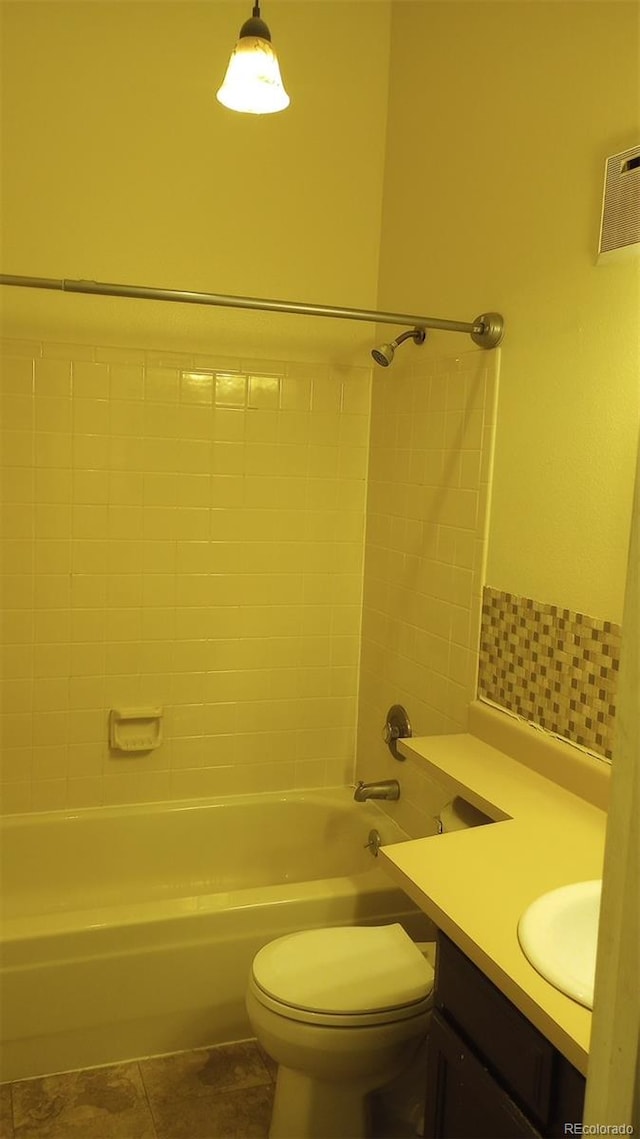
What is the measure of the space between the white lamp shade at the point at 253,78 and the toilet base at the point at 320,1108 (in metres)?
1.96

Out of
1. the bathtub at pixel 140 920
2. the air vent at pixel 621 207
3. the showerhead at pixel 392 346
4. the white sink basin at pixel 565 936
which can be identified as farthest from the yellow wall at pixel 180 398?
the white sink basin at pixel 565 936

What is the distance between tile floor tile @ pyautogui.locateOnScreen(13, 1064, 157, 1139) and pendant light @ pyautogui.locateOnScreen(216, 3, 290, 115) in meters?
2.21

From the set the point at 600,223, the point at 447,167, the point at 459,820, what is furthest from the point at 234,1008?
the point at 447,167

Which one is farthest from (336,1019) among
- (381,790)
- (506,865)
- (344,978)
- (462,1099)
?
(381,790)

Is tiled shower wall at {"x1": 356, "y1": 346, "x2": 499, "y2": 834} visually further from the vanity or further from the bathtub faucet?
the vanity

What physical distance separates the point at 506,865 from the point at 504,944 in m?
0.24

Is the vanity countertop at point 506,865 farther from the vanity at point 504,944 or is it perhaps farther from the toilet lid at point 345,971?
the toilet lid at point 345,971

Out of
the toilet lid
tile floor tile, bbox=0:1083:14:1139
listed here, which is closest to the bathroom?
the toilet lid

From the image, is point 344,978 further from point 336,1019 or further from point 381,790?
point 381,790

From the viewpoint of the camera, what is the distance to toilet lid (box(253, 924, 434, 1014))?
1.67 metres

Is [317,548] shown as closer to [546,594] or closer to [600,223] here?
[546,594]

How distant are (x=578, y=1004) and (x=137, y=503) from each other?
74.2 inches

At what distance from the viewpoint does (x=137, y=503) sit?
2.54m

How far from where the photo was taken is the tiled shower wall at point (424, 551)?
2131mm
